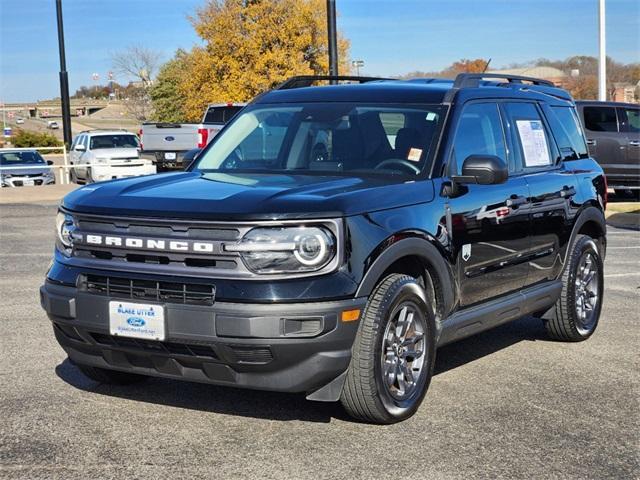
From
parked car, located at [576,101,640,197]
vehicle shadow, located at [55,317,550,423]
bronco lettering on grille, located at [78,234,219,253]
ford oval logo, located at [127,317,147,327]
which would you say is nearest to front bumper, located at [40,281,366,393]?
ford oval logo, located at [127,317,147,327]

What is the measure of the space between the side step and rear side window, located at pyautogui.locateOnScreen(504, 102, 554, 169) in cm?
89

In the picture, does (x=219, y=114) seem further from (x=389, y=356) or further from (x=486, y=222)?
(x=389, y=356)

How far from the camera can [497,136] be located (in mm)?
6590

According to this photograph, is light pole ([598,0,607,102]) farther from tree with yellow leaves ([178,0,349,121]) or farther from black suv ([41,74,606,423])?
black suv ([41,74,606,423])

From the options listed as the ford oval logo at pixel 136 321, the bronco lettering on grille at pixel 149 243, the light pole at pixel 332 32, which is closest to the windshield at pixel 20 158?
the light pole at pixel 332 32

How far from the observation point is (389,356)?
5242 mm

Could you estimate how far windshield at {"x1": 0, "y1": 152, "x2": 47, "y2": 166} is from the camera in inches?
1102

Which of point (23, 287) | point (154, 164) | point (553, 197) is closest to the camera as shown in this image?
point (553, 197)

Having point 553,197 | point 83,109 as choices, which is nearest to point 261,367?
point 553,197

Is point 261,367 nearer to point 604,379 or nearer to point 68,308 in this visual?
point 68,308

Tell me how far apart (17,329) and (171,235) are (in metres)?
3.27

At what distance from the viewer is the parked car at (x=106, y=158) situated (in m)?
25.8

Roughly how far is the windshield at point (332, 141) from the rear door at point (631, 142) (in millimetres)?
14998

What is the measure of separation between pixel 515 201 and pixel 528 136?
2.45 feet
